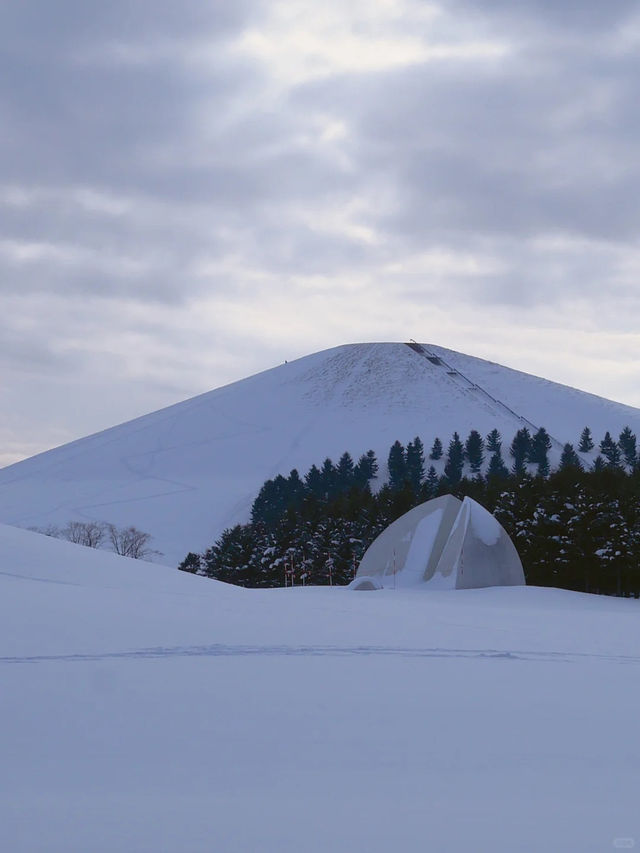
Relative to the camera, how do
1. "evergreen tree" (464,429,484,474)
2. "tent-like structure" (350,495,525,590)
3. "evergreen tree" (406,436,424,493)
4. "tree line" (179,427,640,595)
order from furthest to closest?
"evergreen tree" (464,429,484,474)
"evergreen tree" (406,436,424,493)
"tree line" (179,427,640,595)
"tent-like structure" (350,495,525,590)

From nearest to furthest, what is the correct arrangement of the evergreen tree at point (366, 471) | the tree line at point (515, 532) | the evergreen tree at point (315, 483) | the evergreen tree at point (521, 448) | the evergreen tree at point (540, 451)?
1. the tree line at point (515, 532)
2. the evergreen tree at point (315, 483)
3. the evergreen tree at point (366, 471)
4. the evergreen tree at point (540, 451)
5. the evergreen tree at point (521, 448)

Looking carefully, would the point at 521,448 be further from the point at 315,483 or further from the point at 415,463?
the point at 315,483

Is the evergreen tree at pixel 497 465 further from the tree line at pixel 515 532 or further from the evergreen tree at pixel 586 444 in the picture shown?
the tree line at pixel 515 532

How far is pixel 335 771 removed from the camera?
6.86 meters

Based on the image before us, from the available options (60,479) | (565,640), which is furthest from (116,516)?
(565,640)

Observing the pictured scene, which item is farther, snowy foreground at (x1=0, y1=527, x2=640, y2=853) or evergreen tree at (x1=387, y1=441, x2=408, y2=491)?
evergreen tree at (x1=387, y1=441, x2=408, y2=491)

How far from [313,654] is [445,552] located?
2559 cm

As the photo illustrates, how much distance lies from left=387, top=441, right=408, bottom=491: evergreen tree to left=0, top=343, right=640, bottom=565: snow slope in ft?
35.4

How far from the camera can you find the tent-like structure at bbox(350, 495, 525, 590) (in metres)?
33.6

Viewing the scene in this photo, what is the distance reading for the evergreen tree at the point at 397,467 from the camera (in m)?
99.7

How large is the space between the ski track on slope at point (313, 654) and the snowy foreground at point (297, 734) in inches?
1.3

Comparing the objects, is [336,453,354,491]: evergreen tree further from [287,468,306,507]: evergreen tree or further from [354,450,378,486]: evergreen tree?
[287,468,306,507]: evergreen tree

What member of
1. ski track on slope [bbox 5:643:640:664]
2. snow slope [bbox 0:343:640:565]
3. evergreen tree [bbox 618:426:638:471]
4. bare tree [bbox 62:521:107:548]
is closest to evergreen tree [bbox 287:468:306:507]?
snow slope [bbox 0:343:640:565]

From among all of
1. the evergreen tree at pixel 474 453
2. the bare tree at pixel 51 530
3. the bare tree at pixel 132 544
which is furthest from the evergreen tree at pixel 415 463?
the bare tree at pixel 51 530
